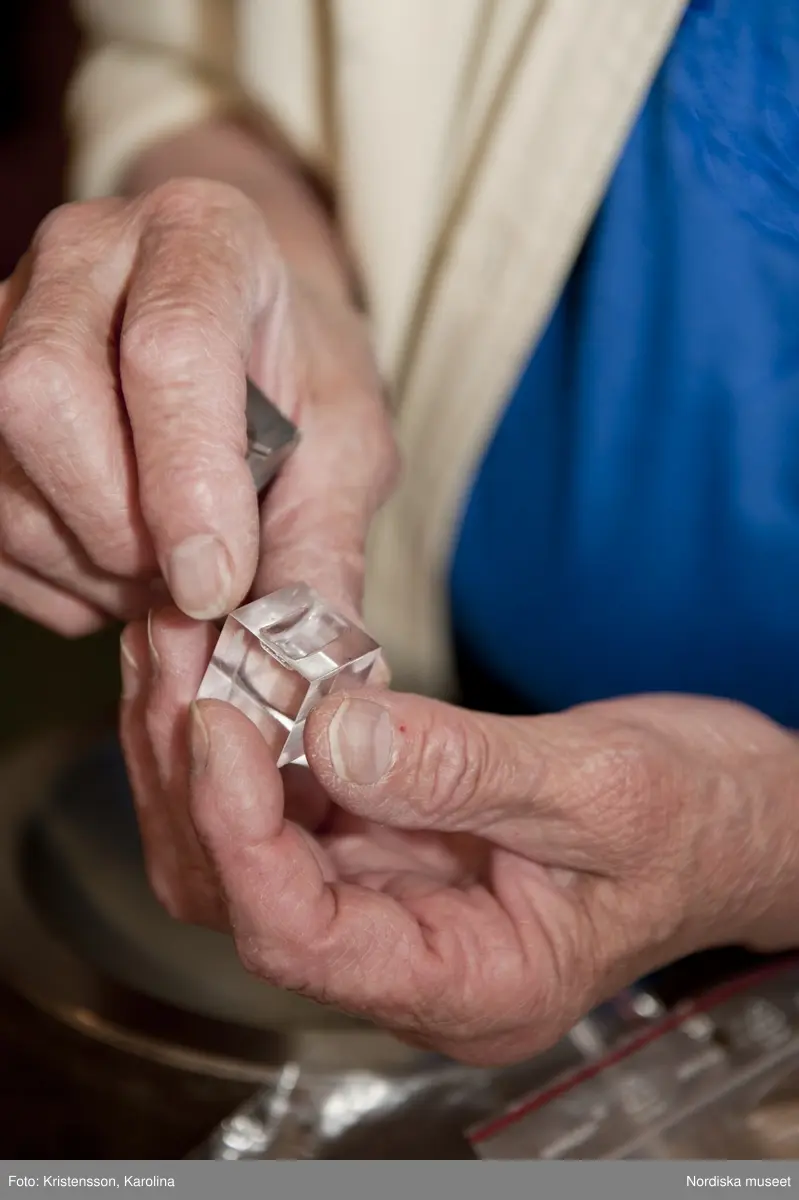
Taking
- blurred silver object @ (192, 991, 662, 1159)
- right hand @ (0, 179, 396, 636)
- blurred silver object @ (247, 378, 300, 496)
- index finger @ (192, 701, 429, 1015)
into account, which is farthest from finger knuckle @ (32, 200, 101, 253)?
blurred silver object @ (192, 991, 662, 1159)

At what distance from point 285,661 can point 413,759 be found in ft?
0.19

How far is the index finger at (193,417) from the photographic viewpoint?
1.34 feet

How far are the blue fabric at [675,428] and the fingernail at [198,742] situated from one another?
0.29 meters

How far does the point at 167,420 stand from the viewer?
42 cm

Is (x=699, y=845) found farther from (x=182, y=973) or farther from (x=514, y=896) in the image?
(x=182, y=973)

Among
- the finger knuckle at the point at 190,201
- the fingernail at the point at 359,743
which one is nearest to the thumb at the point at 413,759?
the fingernail at the point at 359,743

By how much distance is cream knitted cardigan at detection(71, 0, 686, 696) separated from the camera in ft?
1.76

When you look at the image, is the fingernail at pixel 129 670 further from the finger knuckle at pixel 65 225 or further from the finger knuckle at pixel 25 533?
the finger knuckle at pixel 65 225

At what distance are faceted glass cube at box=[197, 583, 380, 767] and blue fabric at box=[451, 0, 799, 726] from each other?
8.7 inches

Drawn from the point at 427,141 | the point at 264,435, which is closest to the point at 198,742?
the point at 264,435
